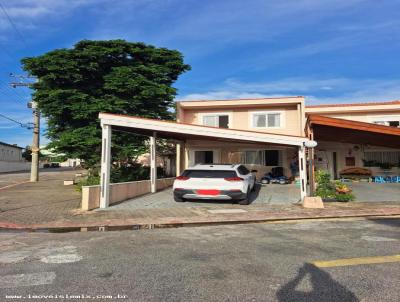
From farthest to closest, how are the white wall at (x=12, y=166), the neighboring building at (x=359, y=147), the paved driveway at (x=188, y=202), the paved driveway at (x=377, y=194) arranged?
1. the white wall at (x=12, y=166)
2. the neighboring building at (x=359, y=147)
3. the paved driveway at (x=377, y=194)
4. the paved driveway at (x=188, y=202)

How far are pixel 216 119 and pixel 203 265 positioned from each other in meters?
17.2

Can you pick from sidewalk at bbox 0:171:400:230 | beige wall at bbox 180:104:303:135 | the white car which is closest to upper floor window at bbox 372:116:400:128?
beige wall at bbox 180:104:303:135

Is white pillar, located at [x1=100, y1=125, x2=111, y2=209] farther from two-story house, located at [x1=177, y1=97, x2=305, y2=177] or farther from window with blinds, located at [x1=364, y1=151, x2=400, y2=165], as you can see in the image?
window with blinds, located at [x1=364, y1=151, x2=400, y2=165]

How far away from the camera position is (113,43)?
20828 millimetres

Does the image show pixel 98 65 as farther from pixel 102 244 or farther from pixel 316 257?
pixel 316 257

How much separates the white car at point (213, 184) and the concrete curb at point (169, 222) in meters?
1.53

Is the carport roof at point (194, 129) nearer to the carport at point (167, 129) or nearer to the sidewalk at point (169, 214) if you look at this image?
the carport at point (167, 129)

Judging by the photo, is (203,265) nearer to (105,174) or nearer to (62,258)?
(62,258)

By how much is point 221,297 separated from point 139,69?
18.3 meters

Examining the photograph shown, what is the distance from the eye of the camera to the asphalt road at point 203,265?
4.23m

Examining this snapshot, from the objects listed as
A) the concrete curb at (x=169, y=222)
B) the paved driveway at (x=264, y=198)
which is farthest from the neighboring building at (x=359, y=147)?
the concrete curb at (x=169, y=222)

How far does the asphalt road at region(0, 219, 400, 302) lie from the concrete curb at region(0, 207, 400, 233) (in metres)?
0.80

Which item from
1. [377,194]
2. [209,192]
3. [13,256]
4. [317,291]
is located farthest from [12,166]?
[317,291]

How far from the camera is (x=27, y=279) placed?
477cm
